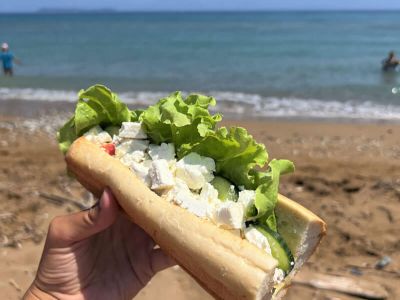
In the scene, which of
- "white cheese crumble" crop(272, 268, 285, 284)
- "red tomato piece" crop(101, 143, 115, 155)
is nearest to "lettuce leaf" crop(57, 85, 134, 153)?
"red tomato piece" crop(101, 143, 115, 155)

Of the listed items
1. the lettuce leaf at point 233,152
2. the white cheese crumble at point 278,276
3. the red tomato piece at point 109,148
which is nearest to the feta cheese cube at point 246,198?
the lettuce leaf at point 233,152

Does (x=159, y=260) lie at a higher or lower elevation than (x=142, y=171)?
lower

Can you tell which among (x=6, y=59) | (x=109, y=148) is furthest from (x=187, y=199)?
(x=6, y=59)

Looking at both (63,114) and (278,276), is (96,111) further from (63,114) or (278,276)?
(63,114)

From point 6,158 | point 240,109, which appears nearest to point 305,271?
point 6,158

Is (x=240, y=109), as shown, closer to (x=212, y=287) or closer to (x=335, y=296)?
(x=335, y=296)

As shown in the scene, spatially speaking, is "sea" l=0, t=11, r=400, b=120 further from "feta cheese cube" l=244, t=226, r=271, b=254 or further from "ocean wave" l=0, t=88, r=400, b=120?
"feta cheese cube" l=244, t=226, r=271, b=254

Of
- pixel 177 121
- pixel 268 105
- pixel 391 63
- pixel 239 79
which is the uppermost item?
pixel 177 121

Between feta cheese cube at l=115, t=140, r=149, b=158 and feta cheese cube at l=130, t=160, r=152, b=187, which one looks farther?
feta cheese cube at l=115, t=140, r=149, b=158
